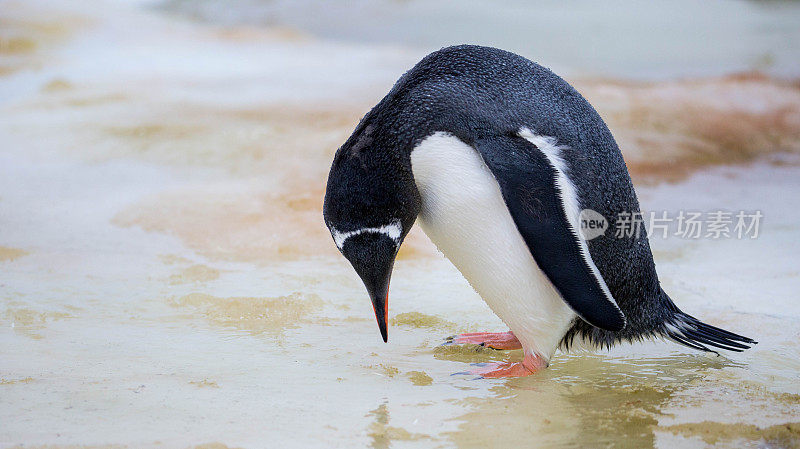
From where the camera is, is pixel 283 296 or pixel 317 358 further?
pixel 283 296

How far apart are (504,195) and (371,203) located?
1.08 ft

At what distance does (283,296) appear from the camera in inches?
112

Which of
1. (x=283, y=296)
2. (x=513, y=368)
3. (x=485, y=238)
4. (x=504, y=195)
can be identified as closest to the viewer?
(x=504, y=195)

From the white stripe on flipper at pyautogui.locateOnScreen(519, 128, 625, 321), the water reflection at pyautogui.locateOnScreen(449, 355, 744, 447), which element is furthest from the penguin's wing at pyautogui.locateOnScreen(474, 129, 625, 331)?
the water reflection at pyautogui.locateOnScreen(449, 355, 744, 447)

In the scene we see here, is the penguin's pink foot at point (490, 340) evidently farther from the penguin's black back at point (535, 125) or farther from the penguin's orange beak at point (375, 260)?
the penguin's orange beak at point (375, 260)

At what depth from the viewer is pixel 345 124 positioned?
5.27 m

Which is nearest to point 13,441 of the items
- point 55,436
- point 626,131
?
point 55,436

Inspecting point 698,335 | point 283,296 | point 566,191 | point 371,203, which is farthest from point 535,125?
point 283,296

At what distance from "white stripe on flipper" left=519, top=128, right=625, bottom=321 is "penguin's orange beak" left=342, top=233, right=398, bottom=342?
429 mm

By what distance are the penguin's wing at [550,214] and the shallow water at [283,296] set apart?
0.22 metres

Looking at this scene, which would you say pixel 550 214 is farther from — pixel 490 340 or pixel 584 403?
pixel 490 340

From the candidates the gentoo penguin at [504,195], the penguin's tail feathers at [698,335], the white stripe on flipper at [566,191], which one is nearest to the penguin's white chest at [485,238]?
the gentoo penguin at [504,195]

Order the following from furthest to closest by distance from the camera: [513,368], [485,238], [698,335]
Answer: [698,335]
[513,368]
[485,238]

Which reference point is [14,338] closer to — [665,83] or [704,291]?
[704,291]
